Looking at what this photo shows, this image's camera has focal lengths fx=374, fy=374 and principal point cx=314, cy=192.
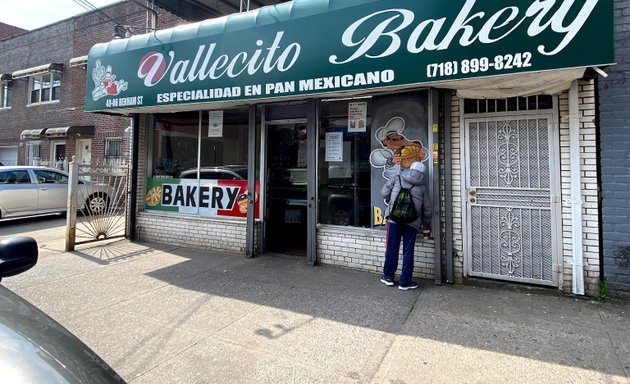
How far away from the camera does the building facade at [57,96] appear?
1376 cm

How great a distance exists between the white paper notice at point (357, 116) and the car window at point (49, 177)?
30.8 ft

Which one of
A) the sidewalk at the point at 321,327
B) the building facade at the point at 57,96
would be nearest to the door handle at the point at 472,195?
the sidewalk at the point at 321,327

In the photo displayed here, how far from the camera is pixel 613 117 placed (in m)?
4.33

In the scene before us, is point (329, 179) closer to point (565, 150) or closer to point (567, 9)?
point (565, 150)

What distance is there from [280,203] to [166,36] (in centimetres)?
340

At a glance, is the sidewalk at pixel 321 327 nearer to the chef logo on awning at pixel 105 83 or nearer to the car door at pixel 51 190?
the chef logo on awning at pixel 105 83

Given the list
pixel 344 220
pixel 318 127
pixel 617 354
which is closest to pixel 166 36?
pixel 318 127

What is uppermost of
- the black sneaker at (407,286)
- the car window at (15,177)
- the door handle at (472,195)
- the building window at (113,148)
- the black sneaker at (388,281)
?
the building window at (113,148)

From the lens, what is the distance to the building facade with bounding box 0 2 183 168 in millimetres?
13758

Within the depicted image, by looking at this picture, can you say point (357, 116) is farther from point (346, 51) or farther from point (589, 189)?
point (589, 189)

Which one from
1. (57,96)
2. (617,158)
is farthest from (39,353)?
(57,96)

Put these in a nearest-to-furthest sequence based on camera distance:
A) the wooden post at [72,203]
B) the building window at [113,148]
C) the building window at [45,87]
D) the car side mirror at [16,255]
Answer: the car side mirror at [16,255]
the wooden post at [72,203]
the building window at [113,148]
the building window at [45,87]

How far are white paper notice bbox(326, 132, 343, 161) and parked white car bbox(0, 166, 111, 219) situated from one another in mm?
6160

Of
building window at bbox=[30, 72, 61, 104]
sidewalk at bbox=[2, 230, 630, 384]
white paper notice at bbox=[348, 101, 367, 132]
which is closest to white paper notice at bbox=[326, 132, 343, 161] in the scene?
white paper notice at bbox=[348, 101, 367, 132]
